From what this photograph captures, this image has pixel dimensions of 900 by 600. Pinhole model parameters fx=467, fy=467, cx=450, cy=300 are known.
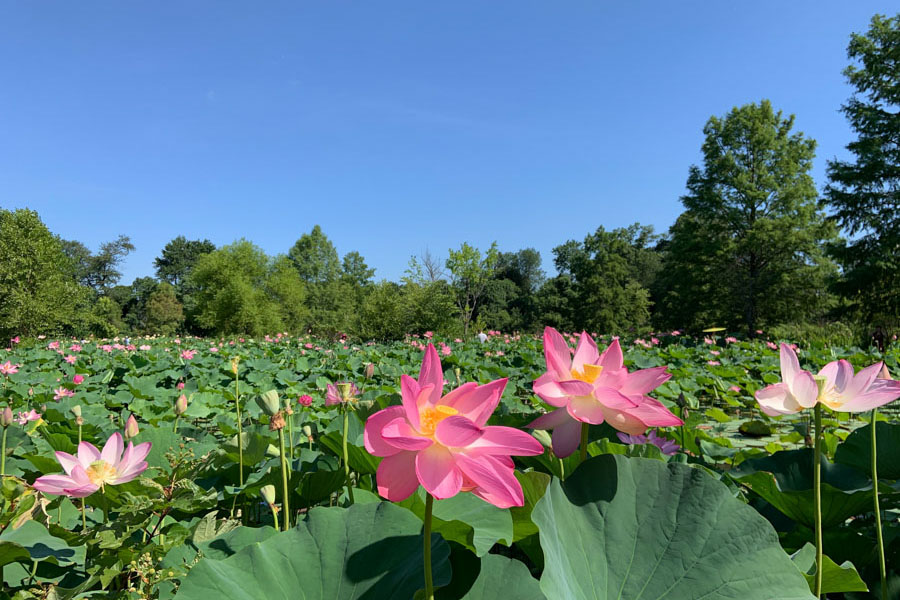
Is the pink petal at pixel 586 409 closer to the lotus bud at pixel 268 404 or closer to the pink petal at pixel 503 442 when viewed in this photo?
the pink petal at pixel 503 442

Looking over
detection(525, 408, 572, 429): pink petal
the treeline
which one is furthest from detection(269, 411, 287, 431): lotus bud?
the treeline

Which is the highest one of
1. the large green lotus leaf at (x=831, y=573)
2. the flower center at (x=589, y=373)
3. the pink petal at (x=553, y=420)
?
Result: the flower center at (x=589, y=373)

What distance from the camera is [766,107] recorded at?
18.1m

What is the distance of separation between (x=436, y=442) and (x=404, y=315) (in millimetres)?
16029

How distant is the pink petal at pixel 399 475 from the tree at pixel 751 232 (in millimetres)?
18797

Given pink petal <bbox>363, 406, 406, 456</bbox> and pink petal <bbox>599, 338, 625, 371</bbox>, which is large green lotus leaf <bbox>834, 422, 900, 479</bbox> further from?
pink petal <bbox>363, 406, 406, 456</bbox>

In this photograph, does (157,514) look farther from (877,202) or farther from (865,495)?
(877,202)

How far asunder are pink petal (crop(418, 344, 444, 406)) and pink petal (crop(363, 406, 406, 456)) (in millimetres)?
47

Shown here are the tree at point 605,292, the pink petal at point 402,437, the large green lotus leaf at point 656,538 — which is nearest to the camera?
the pink petal at point 402,437

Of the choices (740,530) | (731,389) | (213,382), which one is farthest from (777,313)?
(740,530)

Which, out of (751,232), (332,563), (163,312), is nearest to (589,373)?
(332,563)

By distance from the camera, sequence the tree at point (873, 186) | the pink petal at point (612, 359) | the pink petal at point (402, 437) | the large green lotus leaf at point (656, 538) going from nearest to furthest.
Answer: the pink petal at point (402, 437)
the large green lotus leaf at point (656, 538)
the pink petal at point (612, 359)
the tree at point (873, 186)

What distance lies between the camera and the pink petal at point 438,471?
407 millimetres

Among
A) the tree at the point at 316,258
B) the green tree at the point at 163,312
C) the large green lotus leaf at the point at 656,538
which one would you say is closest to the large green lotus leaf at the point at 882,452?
the large green lotus leaf at the point at 656,538
